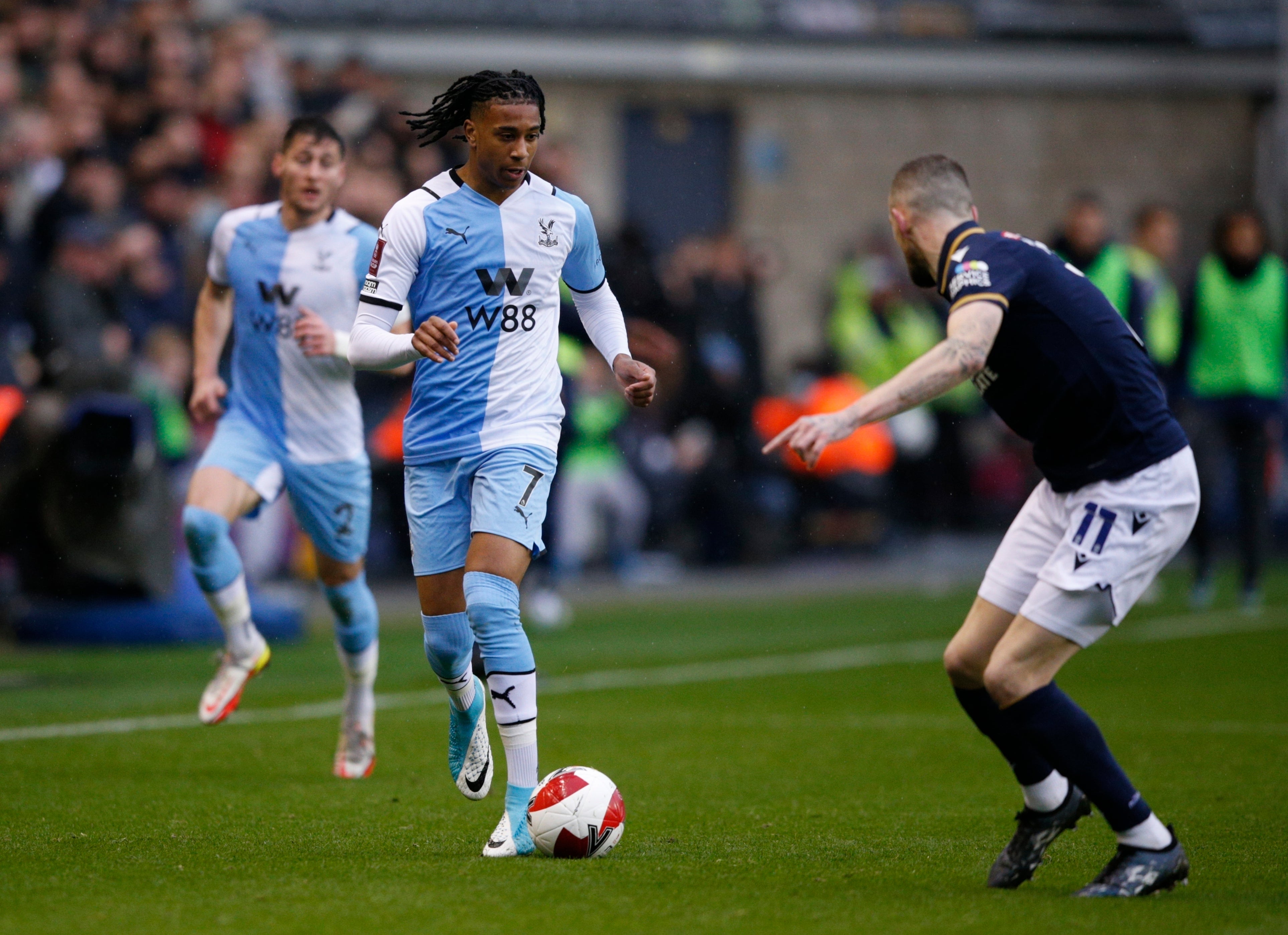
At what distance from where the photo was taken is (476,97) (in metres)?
6.26

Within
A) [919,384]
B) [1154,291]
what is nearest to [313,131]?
[919,384]

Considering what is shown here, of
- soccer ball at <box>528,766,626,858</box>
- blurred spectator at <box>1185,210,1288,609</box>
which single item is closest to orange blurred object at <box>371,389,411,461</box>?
blurred spectator at <box>1185,210,1288,609</box>

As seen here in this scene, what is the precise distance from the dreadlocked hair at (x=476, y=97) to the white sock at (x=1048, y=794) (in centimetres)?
272

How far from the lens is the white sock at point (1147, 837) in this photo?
533 centimetres

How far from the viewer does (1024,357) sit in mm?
5531

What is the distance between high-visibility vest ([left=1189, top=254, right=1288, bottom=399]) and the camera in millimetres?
13953

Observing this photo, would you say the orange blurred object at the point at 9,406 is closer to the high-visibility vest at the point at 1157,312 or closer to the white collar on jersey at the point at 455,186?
the white collar on jersey at the point at 455,186

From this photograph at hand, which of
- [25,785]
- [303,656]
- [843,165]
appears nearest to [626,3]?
[843,165]

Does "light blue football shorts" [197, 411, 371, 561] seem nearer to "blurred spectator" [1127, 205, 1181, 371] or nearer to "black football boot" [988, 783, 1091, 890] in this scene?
"black football boot" [988, 783, 1091, 890]

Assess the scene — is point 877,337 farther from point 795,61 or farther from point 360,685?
point 360,685

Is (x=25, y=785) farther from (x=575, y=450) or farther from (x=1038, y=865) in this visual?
(x=575, y=450)

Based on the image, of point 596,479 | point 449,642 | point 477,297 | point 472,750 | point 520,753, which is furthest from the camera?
point 596,479

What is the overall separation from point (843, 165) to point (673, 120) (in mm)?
2343

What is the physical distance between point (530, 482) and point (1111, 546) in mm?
1964
